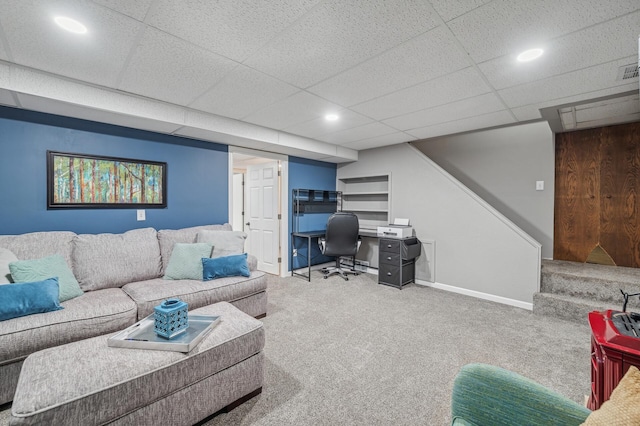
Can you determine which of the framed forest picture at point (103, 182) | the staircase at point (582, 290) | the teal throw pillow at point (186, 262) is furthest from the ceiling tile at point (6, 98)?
the staircase at point (582, 290)

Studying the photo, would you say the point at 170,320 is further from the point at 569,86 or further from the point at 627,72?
the point at 627,72

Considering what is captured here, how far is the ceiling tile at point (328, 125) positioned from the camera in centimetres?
320

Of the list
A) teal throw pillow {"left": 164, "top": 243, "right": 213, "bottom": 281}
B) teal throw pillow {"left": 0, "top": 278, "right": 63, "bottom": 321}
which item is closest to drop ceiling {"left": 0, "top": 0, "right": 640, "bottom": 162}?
teal throw pillow {"left": 164, "top": 243, "right": 213, "bottom": 281}

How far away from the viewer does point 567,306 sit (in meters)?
3.03

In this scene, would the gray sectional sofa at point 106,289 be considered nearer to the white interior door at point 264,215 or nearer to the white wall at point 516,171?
the white interior door at point 264,215

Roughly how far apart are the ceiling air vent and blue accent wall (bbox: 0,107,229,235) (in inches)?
163

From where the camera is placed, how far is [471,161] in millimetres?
4609

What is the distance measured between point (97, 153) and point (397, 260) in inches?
157

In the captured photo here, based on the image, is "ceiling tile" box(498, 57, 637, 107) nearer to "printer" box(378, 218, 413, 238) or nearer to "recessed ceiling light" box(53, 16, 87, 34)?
"printer" box(378, 218, 413, 238)

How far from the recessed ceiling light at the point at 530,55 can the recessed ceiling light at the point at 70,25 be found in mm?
2800

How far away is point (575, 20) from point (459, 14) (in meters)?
0.66

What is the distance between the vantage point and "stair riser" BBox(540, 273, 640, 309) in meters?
2.86

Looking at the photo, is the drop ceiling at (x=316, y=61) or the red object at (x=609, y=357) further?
the drop ceiling at (x=316, y=61)

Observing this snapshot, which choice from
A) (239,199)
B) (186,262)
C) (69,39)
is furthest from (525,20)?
(239,199)
